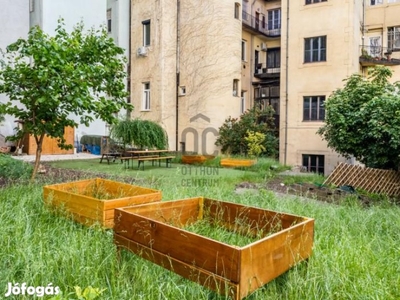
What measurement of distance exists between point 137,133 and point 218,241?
10961mm

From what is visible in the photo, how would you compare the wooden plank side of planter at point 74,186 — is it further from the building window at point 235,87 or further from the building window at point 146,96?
the building window at point 235,87

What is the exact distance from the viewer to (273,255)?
2.38 meters

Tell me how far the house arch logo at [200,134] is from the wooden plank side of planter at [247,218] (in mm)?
12684

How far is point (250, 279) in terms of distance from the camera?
2156 millimetres

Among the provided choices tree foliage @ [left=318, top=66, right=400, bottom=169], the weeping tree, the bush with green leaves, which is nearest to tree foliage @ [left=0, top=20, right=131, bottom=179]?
the weeping tree

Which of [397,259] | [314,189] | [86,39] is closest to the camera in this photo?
[397,259]

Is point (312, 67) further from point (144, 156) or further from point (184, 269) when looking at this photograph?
point (184, 269)

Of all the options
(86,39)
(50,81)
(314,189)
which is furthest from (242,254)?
(314,189)

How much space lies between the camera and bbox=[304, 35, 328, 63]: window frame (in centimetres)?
1421

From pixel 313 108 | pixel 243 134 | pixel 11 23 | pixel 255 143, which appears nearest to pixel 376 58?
pixel 313 108

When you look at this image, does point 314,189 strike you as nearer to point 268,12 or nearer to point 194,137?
point 194,137

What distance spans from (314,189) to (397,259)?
525cm

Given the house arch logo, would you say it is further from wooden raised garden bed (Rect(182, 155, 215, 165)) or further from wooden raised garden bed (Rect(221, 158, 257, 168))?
wooden raised garden bed (Rect(221, 158, 257, 168))

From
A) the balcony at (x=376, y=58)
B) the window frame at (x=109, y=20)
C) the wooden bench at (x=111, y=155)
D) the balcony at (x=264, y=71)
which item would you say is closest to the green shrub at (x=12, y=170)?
the wooden bench at (x=111, y=155)
